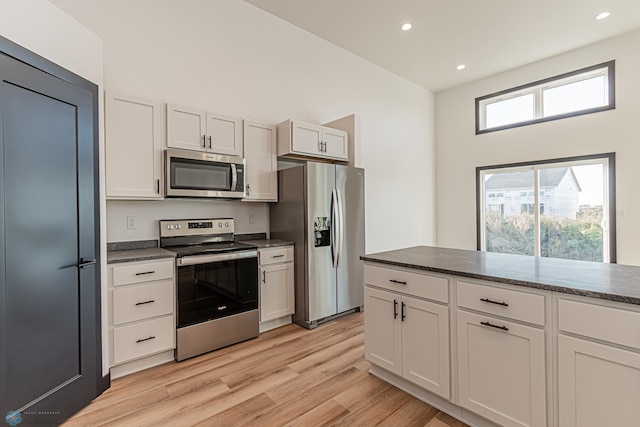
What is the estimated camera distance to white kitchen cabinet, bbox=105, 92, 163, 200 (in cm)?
242

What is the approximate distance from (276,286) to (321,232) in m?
0.75

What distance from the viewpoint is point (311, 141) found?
3.52 meters

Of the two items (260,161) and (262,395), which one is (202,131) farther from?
(262,395)

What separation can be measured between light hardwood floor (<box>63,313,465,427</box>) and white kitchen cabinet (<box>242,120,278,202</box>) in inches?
61.6

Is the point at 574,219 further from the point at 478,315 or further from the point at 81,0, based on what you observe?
the point at 81,0

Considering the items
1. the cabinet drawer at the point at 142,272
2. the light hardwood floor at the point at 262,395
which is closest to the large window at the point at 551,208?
the light hardwood floor at the point at 262,395

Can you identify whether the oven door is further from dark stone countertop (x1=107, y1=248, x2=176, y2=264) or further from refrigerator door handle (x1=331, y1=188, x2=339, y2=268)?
refrigerator door handle (x1=331, y1=188, x2=339, y2=268)

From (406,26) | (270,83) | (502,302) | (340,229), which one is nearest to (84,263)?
(340,229)

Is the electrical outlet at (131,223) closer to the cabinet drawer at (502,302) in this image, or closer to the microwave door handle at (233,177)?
the microwave door handle at (233,177)

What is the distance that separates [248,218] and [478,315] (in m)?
2.54

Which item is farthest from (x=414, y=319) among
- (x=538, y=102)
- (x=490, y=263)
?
(x=538, y=102)

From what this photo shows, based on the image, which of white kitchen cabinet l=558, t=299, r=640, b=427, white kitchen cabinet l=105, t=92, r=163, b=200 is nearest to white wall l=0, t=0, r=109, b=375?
white kitchen cabinet l=105, t=92, r=163, b=200

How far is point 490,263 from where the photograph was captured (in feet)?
6.37

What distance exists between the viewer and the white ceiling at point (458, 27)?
11.4ft
